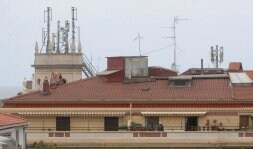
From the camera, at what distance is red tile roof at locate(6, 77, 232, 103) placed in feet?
170

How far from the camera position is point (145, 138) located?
49531 mm

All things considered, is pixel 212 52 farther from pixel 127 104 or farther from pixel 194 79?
pixel 127 104

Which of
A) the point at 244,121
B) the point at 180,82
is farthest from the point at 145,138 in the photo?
the point at 244,121

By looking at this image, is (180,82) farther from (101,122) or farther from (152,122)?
(101,122)

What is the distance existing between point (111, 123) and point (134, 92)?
→ 3242 mm

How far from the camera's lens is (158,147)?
162ft

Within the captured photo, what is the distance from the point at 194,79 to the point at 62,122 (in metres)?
11.4

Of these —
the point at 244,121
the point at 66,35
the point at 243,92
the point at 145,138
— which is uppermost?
the point at 66,35

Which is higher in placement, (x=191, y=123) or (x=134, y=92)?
(x=134, y=92)

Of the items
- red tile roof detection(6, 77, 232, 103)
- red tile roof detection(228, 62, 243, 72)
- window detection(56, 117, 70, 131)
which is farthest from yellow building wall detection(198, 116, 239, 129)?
red tile roof detection(228, 62, 243, 72)

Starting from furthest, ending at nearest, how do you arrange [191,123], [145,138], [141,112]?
1. [191,123]
2. [141,112]
3. [145,138]

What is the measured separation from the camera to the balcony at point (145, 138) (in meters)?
48.8

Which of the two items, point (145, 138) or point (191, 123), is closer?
point (145, 138)

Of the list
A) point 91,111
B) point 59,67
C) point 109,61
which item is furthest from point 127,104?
point 59,67
